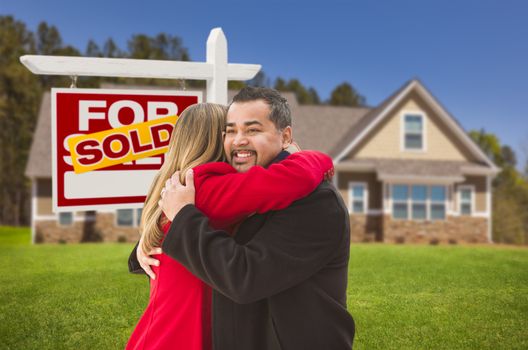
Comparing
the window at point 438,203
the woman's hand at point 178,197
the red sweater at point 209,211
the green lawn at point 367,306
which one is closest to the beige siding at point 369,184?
the window at point 438,203

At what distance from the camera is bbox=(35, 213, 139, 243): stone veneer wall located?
22.4m

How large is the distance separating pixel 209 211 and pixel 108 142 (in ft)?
7.30

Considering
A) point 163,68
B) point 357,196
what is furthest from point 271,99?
point 357,196

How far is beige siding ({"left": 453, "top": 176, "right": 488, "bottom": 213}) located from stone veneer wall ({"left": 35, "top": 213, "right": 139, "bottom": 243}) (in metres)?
14.6

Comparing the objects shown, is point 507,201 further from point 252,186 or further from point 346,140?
point 252,186

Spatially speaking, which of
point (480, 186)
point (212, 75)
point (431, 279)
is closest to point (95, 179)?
point (212, 75)

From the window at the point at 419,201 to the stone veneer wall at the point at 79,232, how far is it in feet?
36.4

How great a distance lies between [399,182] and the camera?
74.9ft

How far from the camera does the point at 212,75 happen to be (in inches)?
181

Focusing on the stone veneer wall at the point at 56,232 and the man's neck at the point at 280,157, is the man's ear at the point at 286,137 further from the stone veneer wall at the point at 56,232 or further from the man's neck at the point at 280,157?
the stone veneer wall at the point at 56,232

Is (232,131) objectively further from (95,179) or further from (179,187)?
(95,179)

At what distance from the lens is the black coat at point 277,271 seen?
7.89 ft

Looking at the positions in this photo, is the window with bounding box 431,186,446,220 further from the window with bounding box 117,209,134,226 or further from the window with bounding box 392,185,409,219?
the window with bounding box 117,209,134,226

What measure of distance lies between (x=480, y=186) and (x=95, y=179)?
2253 centimetres
